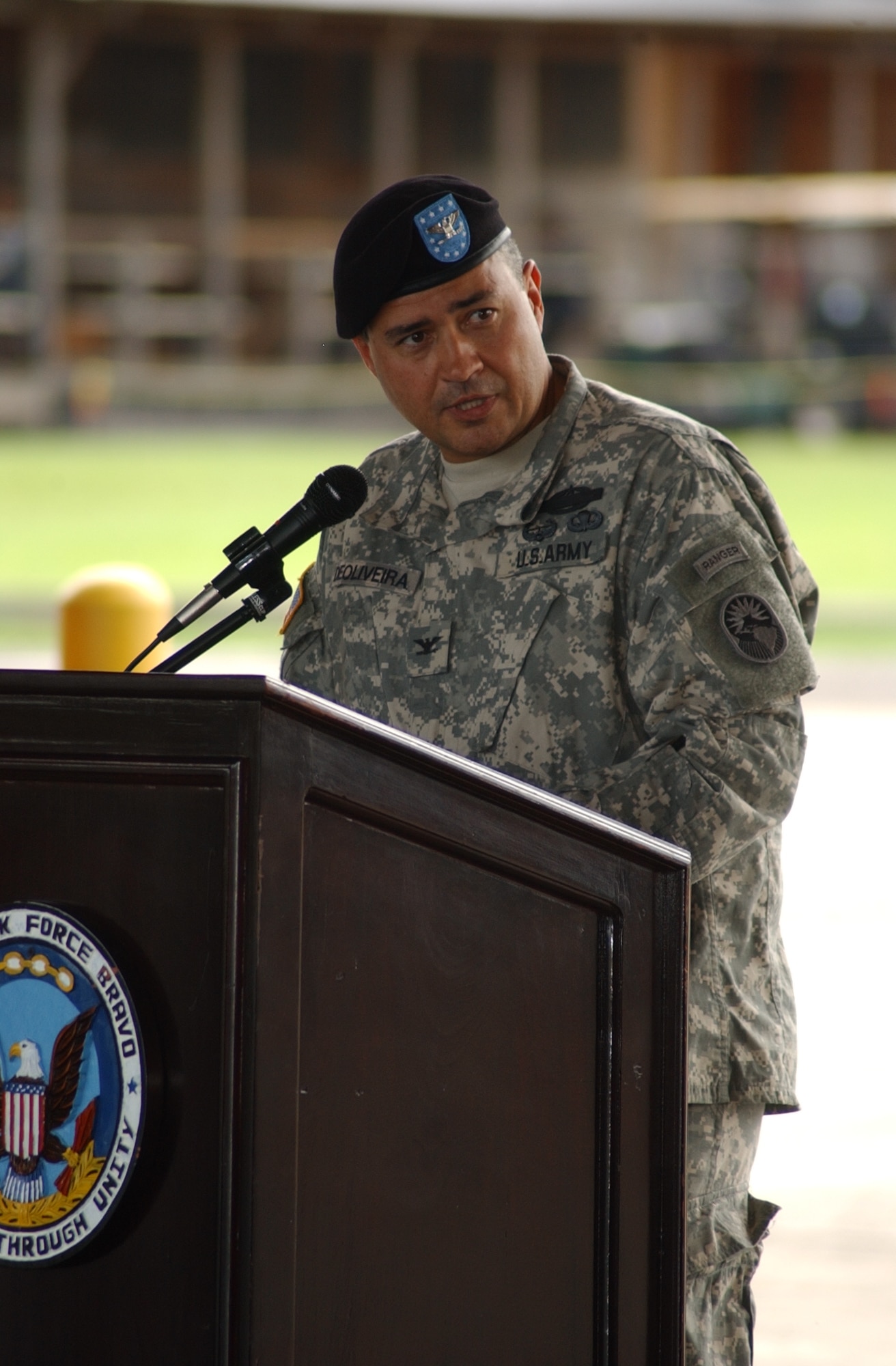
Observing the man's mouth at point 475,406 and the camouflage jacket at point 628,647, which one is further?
the man's mouth at point 475,406

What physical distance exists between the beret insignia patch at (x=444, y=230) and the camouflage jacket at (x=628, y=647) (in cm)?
21

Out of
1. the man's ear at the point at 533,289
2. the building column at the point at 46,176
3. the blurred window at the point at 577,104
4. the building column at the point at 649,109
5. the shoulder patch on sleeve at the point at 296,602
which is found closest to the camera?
the man's ear at the point at 533,289

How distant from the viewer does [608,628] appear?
1.78 meters

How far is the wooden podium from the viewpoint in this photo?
1.16 meters

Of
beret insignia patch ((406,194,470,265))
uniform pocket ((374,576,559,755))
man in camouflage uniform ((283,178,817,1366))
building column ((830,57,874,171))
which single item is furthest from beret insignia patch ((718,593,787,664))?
building column ((830,57,874,171))

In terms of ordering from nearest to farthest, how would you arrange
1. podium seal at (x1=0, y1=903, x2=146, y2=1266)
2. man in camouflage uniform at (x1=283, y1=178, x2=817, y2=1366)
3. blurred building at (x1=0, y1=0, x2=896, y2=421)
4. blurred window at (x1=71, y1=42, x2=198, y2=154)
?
podium seal at (x1=0, y1=903, x2=146, y2=1266) < man in camouflage uniform at (x1=283, y1=178, x2=817, y2=1366) < blurred window at (x1=71, y1=42, x2=198, y2=154) < blurred building at (x1=0, y1=0, x2=896, y2=421)

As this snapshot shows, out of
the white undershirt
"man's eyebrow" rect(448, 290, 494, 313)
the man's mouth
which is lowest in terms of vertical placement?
the white undershirt

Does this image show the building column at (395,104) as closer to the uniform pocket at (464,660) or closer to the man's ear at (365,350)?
the man's ear at (365,350)

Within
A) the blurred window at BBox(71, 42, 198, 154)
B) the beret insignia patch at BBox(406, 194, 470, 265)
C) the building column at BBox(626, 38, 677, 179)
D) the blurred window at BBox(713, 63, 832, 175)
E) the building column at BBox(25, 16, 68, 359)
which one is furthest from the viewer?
the blurred window at BBox(713, 63, 832, 175)

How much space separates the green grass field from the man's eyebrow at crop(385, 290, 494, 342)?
8638 mm

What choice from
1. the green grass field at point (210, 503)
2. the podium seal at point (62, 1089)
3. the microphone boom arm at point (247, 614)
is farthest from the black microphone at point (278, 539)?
the green grass field at point (210, 503)

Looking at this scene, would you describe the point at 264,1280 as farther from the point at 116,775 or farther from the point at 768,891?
the point at 768,891

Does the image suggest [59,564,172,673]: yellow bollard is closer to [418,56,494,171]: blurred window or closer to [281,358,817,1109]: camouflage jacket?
[281,358,817,1109]: camouflage jacket

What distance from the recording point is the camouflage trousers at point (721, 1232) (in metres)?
1.67
